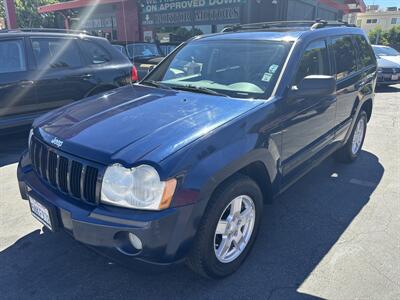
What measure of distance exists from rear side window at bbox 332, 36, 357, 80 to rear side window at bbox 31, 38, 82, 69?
13.0 feet

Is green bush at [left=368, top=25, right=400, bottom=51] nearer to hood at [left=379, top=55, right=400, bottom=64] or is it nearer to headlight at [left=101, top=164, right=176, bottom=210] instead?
hood at [left=379, top=55, right=400, bottom=64]

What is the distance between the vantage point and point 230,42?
3600 mm

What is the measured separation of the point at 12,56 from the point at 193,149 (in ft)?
13.8

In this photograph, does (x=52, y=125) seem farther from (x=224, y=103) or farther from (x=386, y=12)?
(x=386, y=12)

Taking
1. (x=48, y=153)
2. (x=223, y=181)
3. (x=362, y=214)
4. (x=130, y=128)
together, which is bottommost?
(x=362, y=214)

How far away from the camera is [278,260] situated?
9.45 feet

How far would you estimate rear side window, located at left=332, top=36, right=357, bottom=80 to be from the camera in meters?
4.02

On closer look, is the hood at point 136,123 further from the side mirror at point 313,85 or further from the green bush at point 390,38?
the green bush at point 390,38

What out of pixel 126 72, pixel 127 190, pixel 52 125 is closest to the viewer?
pixel 127 190

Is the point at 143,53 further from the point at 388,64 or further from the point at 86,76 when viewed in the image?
the point at 388,64

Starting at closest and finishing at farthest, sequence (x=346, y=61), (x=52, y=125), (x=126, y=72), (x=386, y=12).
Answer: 1. (x=52, y=125)
2. (x=346, y=61)
3. (x=126, y=72)
4. (x=386, y=12)

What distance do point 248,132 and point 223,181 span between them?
0.42 metres

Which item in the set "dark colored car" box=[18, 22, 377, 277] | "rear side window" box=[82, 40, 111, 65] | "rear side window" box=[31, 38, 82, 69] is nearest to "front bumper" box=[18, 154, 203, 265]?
"dark colored car" box=[18, 22, 377, 277]

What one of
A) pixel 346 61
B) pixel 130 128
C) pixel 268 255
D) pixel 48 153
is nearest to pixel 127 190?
pixel 130 128
